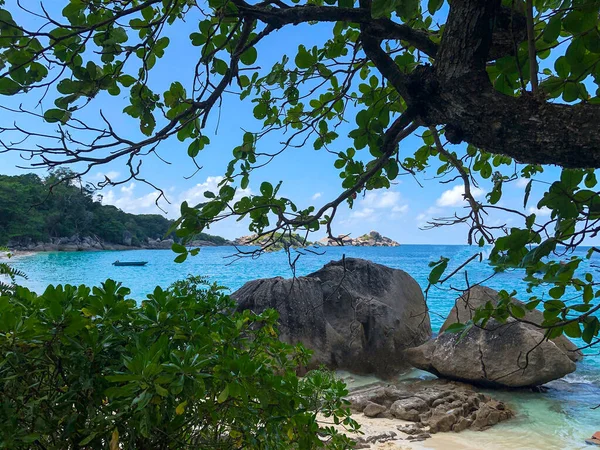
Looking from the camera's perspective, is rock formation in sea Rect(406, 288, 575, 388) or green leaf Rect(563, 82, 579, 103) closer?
green leaf Rect(563, 82, 579, 103)

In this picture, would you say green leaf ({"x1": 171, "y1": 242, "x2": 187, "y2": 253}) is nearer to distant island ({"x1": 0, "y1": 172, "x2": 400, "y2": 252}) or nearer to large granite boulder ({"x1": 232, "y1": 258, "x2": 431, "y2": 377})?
large granite boulder ({"x1": 232, "y1": 258, "x2": 431, "y2": 377})

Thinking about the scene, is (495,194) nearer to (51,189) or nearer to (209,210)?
(209,210)

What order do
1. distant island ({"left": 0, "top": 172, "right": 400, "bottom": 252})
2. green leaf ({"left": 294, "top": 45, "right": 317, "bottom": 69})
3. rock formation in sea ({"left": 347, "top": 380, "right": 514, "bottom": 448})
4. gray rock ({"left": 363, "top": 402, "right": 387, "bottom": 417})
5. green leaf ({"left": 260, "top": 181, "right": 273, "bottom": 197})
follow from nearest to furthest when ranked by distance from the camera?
green leaf ({"left": 260, "top": 181, "right": 273, "bottom": 197}) < green leaf ({"left": 294, "top": 45, "right": 317, "bottom": 69}) < rock formation in sea ({"left": 347, "top": 380, "right": 514, "bottom": 448}) < gray rock ({"left": 363, "top": 402, "right": 387, "bottom": 417}) < distant island ({"left": 0, "top": 172, "right": 400, "bottom": 252})

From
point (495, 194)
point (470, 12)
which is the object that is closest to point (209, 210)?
point (470, 12)

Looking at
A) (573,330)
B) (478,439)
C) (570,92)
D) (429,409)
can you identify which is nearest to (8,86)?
(570,92)

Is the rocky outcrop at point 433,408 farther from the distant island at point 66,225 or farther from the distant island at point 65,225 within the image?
the distant island at point 65,225

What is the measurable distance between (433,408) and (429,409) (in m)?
0.06

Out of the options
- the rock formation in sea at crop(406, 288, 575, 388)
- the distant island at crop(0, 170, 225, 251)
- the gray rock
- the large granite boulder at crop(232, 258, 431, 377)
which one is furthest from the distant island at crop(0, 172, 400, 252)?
the gray rock

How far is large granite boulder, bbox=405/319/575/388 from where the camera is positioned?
22.7 feet

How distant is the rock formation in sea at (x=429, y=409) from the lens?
5.39 metres

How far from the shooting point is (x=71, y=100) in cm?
143

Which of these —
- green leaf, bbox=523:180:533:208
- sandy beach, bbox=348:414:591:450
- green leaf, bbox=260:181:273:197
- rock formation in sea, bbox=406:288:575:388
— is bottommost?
sandy beach, bbox=348:414:591:450

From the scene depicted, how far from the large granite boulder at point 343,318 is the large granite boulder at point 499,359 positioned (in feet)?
2.37

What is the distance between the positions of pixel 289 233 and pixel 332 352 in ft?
21.4
